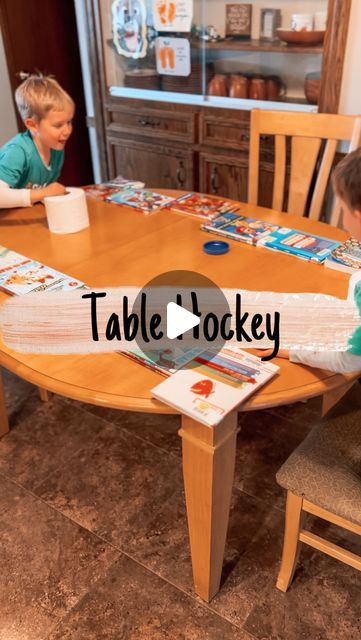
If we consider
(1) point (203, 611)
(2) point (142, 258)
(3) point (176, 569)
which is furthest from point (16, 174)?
(1) point (203, 611)

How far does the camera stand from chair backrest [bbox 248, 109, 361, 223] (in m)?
1.89

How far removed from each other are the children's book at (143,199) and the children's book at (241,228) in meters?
0.25

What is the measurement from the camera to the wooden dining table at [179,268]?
1.02 m

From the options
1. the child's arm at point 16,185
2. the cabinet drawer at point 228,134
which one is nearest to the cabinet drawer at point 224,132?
the cabinet drawer at point 228,134

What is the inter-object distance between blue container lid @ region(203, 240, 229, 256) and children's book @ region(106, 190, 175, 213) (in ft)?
1.22

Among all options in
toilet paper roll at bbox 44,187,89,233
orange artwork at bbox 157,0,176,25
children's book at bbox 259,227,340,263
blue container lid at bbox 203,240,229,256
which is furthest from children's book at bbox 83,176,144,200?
orange artwork at bbox 157,0,176,25

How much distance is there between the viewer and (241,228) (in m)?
1.65

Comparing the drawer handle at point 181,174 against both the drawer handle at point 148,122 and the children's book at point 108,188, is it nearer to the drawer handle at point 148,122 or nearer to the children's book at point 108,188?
the drawer handle at point 148,122

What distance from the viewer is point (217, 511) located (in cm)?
119

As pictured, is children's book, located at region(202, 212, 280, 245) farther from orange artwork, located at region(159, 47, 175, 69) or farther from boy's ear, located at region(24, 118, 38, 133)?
orange artwork, located at region(159, 47, 175, 69)

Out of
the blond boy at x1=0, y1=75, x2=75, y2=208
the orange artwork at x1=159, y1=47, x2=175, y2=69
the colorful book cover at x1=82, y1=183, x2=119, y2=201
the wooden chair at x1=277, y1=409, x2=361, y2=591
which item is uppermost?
the orange artwork at x1=159, y1=47, x2=175, y2=69

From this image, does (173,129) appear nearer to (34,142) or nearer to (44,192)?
(34,142)

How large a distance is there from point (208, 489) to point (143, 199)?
3.79 feet
